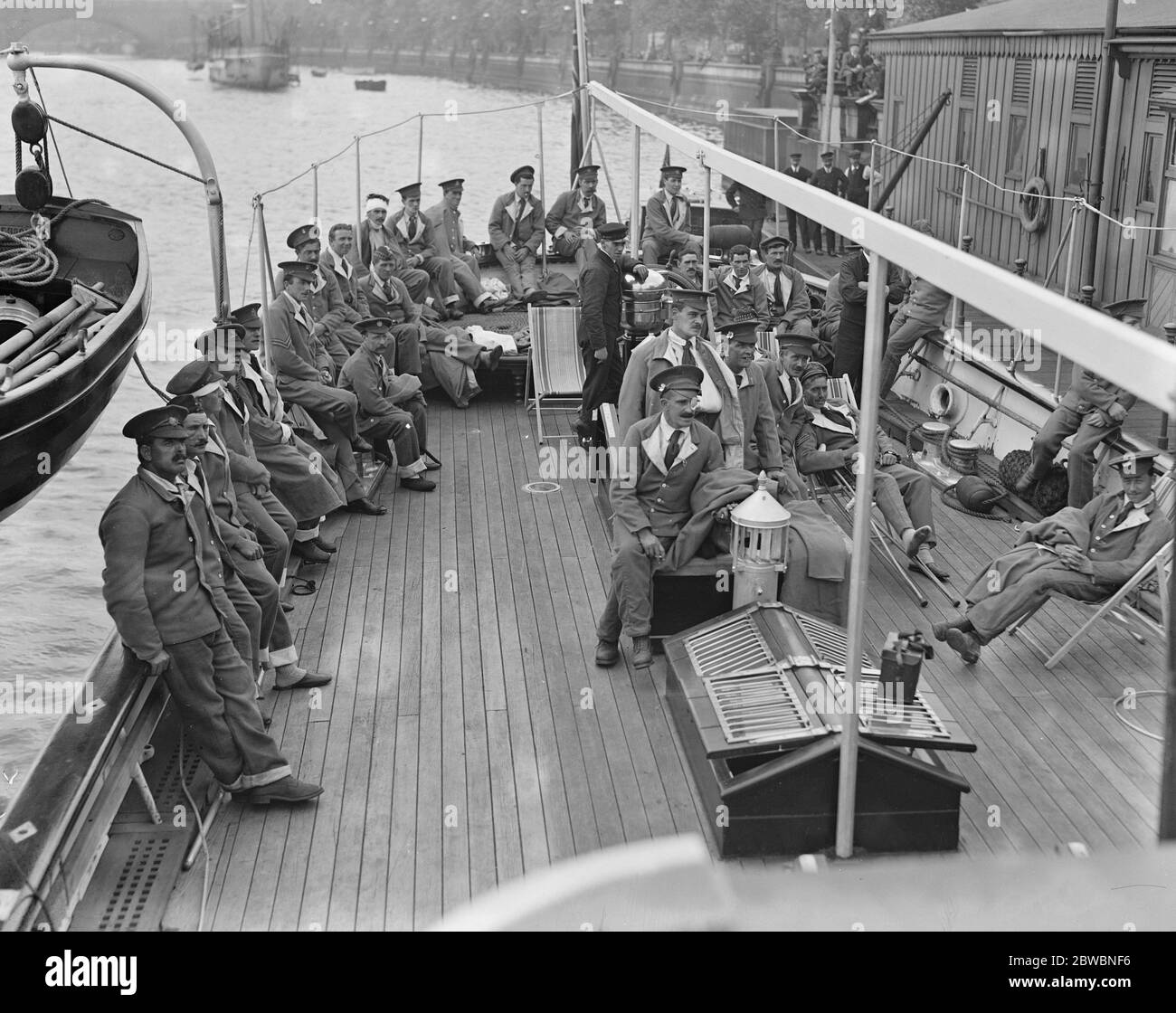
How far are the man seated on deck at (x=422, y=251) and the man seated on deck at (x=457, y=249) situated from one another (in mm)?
99

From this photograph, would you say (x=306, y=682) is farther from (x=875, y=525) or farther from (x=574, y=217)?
(x=574, y=217)

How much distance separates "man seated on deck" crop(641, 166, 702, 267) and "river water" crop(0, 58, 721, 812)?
4.25 m

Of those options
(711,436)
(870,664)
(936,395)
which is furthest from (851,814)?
(936,395)

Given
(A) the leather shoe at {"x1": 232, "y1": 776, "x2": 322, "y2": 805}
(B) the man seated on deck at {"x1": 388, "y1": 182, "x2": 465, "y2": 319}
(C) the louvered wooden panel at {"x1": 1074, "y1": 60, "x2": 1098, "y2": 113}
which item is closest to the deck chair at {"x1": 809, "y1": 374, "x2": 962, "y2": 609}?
(A) the leather shoe at {"x1": 232, "y1": 776, "x2": 322, "y2": 805}

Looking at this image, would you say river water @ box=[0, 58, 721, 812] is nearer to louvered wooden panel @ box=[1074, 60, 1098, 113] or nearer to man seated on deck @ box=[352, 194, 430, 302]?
man seated on deck @ box=[352, 194, 430, 302]

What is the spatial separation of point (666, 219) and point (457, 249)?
2.17 m

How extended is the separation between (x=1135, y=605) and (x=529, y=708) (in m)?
3.38

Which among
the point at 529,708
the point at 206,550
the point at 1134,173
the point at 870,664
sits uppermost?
the point at 1134,173

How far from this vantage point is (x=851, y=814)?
15.3 ft

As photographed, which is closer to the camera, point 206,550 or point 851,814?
point 851,814

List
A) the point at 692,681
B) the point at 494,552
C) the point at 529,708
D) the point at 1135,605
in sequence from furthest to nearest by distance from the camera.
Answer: the point at 494,552 < the point at 1135,605 < the point at 529,708 < the point at 692,681

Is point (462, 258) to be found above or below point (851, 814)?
above

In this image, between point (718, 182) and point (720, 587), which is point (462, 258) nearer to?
point (720, 587)

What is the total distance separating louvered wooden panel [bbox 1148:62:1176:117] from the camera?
10984 mm
